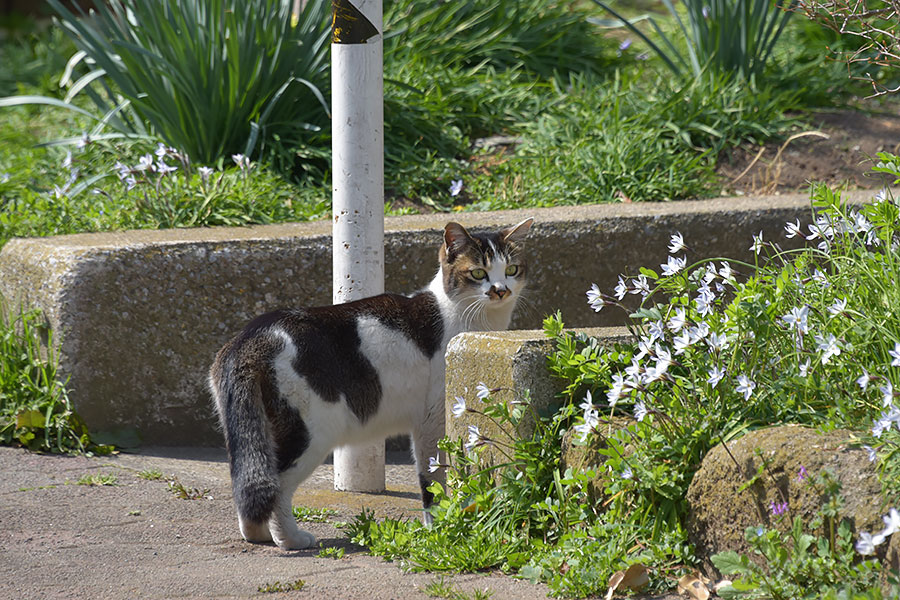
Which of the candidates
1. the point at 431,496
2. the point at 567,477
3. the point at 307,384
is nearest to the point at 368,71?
the point at 307,384

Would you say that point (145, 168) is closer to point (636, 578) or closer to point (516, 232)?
point (516, 232)

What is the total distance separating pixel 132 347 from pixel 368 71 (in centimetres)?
153

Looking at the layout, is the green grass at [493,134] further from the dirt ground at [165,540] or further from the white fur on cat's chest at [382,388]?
the white fur on cat's chest at [382,388]

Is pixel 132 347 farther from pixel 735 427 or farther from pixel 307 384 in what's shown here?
pixel 735 427

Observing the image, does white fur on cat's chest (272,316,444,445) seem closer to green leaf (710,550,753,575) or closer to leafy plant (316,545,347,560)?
leafy plant (316,545,347,560)

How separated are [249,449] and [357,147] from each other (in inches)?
47.6

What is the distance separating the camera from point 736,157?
19.6 ft

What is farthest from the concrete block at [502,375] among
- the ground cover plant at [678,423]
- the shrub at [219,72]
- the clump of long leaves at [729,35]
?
the clump of long leaves at [729,35]

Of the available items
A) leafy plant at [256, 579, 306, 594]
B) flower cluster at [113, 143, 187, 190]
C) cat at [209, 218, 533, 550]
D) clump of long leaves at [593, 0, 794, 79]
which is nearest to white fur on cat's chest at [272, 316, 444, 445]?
cat at [209, 218, 533, 550]

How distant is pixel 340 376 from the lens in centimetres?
330

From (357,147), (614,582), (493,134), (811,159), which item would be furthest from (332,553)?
(811,159)

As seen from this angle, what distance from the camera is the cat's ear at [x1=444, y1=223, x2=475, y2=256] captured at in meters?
3.69

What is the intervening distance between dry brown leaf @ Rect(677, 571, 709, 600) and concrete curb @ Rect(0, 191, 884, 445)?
7.41 ft

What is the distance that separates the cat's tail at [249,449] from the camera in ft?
10.2
